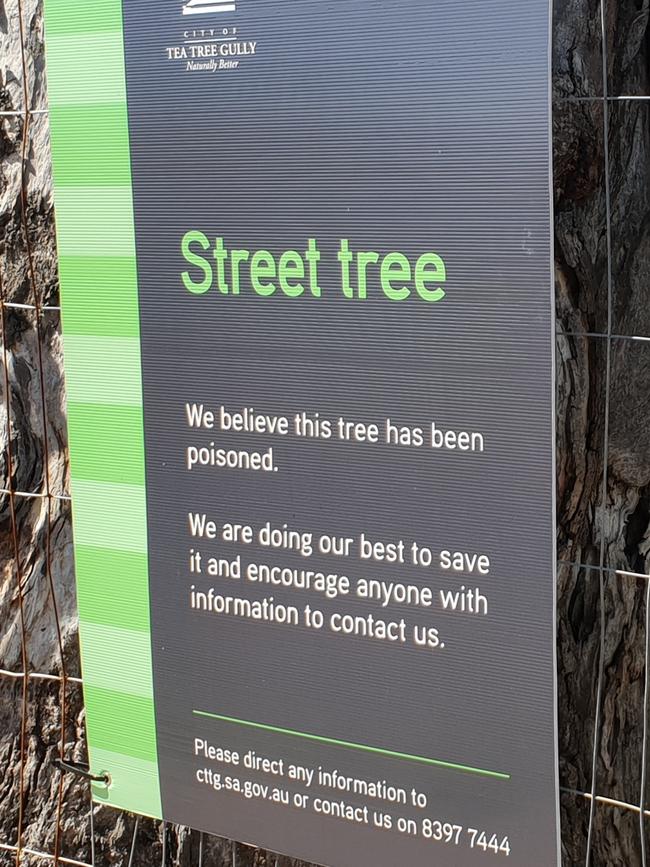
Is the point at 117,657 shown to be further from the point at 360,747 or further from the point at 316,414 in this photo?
the point at 316,414

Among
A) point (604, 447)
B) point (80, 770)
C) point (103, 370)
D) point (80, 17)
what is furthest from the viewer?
point (80, 770)

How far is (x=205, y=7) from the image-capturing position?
5.64ft

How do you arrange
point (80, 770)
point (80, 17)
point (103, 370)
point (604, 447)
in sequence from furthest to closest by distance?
point (80, 770), point (103, 370), point (80, 17), point (604, 447)

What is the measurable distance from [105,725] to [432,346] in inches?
38.8

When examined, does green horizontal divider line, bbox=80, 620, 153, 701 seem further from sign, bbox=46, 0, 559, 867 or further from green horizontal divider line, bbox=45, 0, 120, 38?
Answer: green horizontal divider line, bbox=45, 0, 120, 38

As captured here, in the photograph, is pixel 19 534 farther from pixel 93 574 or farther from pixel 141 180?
pixel 141 180

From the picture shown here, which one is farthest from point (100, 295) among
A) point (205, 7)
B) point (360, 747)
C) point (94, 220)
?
point (360, 747)

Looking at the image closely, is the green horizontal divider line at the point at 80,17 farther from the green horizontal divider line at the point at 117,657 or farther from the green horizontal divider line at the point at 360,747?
the green horizontal divider line at the point at 360,747

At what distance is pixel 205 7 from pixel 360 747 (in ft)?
4.05

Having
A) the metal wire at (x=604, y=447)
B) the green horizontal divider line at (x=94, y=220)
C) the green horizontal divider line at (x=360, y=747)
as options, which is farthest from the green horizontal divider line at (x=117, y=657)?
the metal wire at (x=604, y=447)

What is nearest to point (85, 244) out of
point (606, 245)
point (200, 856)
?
point (606, 245)

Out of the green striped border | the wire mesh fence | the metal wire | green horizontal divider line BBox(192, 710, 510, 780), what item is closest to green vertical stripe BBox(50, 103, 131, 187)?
the green striped border

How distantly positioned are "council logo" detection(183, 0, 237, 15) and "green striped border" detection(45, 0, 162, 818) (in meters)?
0.15

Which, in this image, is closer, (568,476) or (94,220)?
(568,476)
